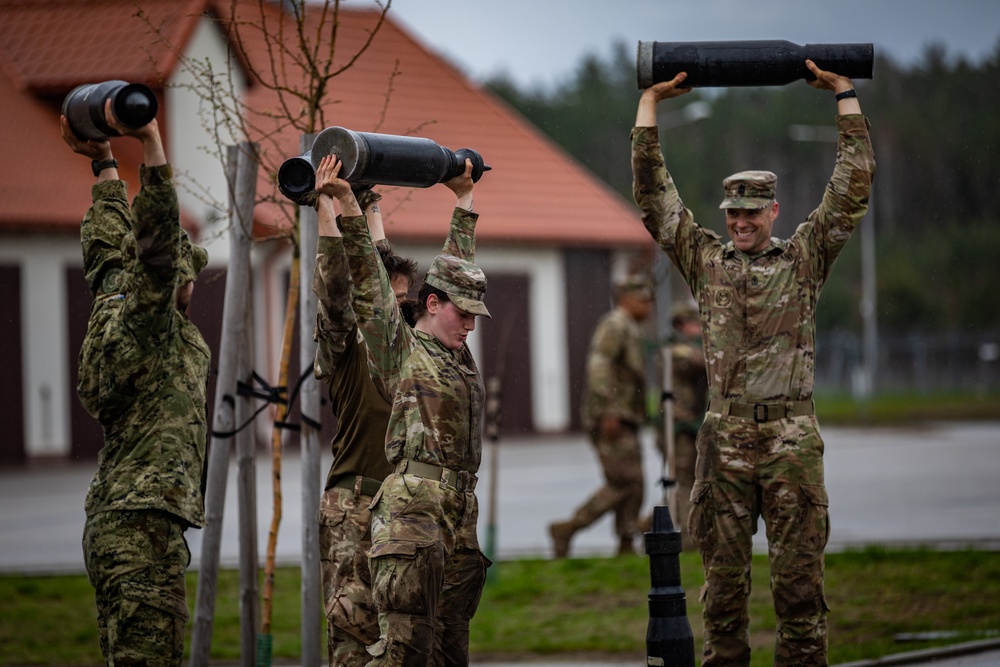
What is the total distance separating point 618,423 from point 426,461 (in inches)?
260

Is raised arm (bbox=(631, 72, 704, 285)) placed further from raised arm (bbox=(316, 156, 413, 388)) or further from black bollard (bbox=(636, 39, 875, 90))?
raised arm (bbox=(316, 156, 413, 388))

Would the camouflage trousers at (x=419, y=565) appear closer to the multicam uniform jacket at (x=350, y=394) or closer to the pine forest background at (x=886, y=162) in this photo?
the multicam uniform jacket at (x=350, y=394)

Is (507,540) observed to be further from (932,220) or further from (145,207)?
(932,220)

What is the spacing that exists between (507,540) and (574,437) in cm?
1712

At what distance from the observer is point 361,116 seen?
26.1 metres

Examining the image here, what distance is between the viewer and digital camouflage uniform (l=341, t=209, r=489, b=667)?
17.4ft

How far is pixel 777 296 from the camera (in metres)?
6.42

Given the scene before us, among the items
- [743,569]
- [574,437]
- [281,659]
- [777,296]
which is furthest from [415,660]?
[574,437]

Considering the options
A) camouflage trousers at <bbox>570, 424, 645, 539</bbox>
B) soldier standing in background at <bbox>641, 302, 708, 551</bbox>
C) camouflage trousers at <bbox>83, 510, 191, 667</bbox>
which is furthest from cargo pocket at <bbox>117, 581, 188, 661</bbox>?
soldier standing in background at <bbox>641, 302, 708, 551</bbox>

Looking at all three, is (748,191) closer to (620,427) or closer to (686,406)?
(620,427)

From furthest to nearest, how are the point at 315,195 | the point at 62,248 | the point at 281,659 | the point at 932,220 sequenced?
the point at 932,220 < the point at 62,248 < the point at 281,659 < the point at 315,195

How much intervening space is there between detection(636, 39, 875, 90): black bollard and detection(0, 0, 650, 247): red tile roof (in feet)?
50.9

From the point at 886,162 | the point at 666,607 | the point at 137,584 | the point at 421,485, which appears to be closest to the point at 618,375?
the point at 666,607

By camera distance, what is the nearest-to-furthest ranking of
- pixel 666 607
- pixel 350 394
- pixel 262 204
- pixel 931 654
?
1. pixel 666 607
2. pixel 350 394
3. pixel 931 654
4. pixel 262 204
